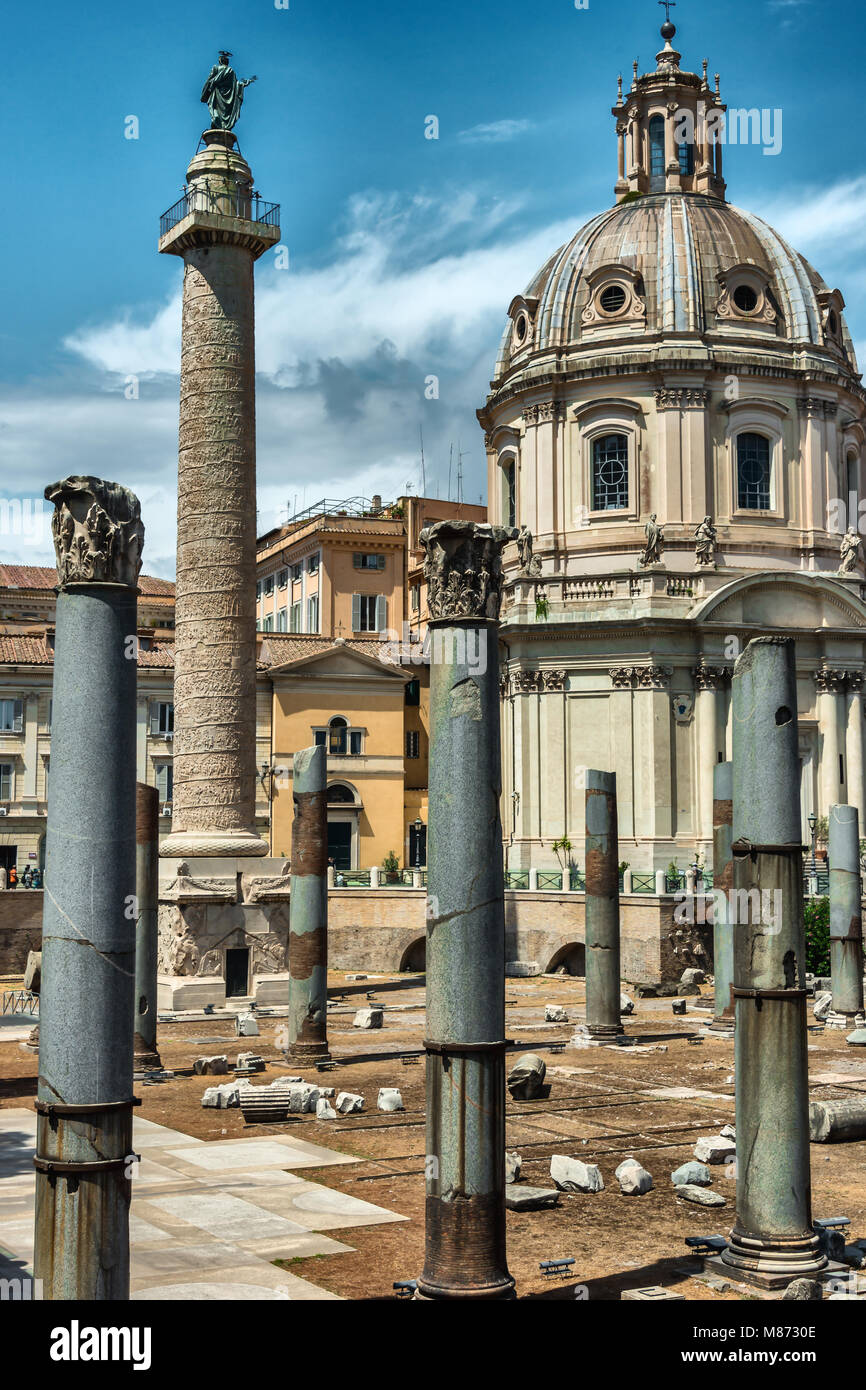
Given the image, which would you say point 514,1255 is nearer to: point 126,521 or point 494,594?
point 494,594

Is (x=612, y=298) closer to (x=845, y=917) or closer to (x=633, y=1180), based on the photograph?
(x=845, y=917)

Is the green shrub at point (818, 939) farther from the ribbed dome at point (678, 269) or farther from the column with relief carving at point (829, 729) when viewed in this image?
the ribbed dome at point (678, 269)

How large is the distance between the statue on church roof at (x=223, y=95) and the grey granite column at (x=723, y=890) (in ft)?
57.9

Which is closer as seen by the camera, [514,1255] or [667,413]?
[514,1255]

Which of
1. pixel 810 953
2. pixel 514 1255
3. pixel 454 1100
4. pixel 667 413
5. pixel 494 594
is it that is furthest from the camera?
pixel 667 413

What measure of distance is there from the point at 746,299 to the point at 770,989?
41736mm

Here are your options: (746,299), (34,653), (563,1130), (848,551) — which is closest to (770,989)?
(563,1130)

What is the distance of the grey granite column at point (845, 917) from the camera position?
30266 mm

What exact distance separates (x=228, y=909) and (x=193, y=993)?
1.84m

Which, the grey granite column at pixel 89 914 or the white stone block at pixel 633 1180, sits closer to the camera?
the grey granite column at pixel 89 914

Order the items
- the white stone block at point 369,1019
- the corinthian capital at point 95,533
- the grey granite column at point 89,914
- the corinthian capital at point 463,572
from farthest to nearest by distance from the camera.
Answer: the white stone block at point 369,1019 → the corinthian capital at point 463,572 → the corinthian capital at point 95,533 → the grey granite column at point 89,914

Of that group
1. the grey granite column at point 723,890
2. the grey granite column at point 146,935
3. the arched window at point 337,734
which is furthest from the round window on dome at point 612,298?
the grey granite column at point 146,935

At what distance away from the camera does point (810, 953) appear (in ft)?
125

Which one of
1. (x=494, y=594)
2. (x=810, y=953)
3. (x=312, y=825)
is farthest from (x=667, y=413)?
(x=494, y=594)
